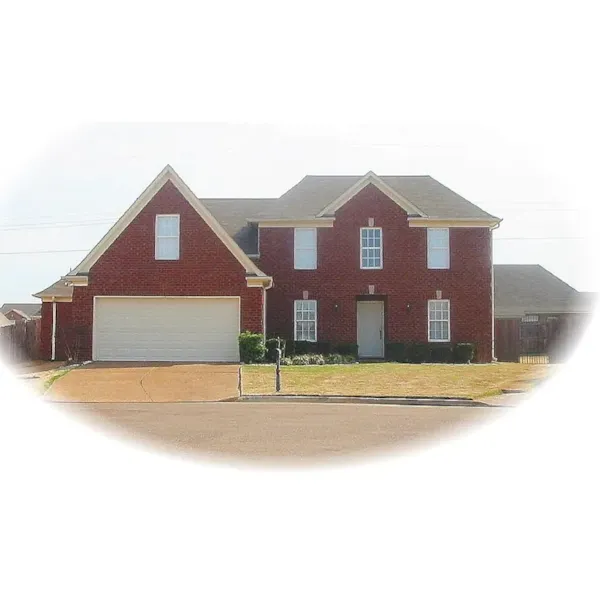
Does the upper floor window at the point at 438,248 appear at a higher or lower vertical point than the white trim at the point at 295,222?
lower

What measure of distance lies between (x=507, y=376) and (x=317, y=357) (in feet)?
22.1

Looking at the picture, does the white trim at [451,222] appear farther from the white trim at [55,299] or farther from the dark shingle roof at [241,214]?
the white trim at [55,299]

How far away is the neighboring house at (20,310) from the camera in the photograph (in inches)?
824

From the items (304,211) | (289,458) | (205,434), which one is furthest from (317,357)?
(289,458)

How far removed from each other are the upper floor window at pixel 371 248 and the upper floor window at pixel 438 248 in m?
1.77

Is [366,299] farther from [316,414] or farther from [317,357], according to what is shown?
[316,414]

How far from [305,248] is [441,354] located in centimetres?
605

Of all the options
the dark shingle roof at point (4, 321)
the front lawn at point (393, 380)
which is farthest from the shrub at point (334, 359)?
the dark shingle roof at point (4, 321)

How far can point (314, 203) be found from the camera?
→ 30.5 metres

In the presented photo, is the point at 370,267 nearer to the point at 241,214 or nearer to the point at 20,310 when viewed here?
the point at 241,214

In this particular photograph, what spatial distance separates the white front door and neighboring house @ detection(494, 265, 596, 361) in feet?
15.2

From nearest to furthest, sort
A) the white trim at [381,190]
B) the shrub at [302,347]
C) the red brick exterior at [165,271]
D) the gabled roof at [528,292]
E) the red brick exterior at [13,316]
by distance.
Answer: the red brick exterior at [13,316], the red brick exterior at [165,271], the shrub at [302,347], the white trim at [381,190], the gabled roof at [528,292]

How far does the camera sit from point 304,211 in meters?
30.0

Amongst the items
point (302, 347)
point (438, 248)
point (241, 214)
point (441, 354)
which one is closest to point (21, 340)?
point (302, 347)
